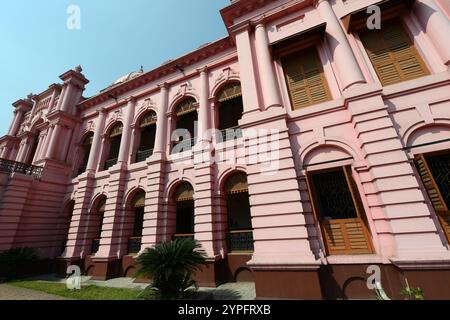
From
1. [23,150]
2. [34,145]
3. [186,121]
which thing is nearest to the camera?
[186,121]

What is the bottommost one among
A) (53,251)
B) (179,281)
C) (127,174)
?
(179,281)

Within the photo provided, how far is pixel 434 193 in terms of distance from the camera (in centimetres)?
514

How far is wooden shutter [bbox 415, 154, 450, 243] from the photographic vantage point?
4965 mm

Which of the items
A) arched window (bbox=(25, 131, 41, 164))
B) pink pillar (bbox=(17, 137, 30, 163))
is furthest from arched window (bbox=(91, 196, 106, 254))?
arched window (bbox=(25, 131, 41, 164))

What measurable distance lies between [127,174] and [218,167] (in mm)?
5939

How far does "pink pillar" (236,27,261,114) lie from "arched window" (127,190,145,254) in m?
7.52

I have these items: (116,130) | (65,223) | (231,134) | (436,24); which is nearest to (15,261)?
(65,223)

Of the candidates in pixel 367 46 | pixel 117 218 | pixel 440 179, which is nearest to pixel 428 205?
pixel 440 179

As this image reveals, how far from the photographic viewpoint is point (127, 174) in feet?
38.2

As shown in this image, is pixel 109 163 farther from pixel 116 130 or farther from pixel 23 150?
pixel 23 150

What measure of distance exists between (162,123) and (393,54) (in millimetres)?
10599

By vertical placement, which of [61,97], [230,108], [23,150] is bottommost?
[230,108]

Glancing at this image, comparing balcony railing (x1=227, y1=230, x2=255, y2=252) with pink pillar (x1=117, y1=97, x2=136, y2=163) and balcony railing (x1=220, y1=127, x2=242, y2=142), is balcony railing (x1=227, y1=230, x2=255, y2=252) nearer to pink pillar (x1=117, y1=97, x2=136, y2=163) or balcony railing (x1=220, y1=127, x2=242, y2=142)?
balcony railing (x1=220, y1=127, x2=242, y2=142)

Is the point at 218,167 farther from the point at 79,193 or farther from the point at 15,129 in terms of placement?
the point at 15,129
